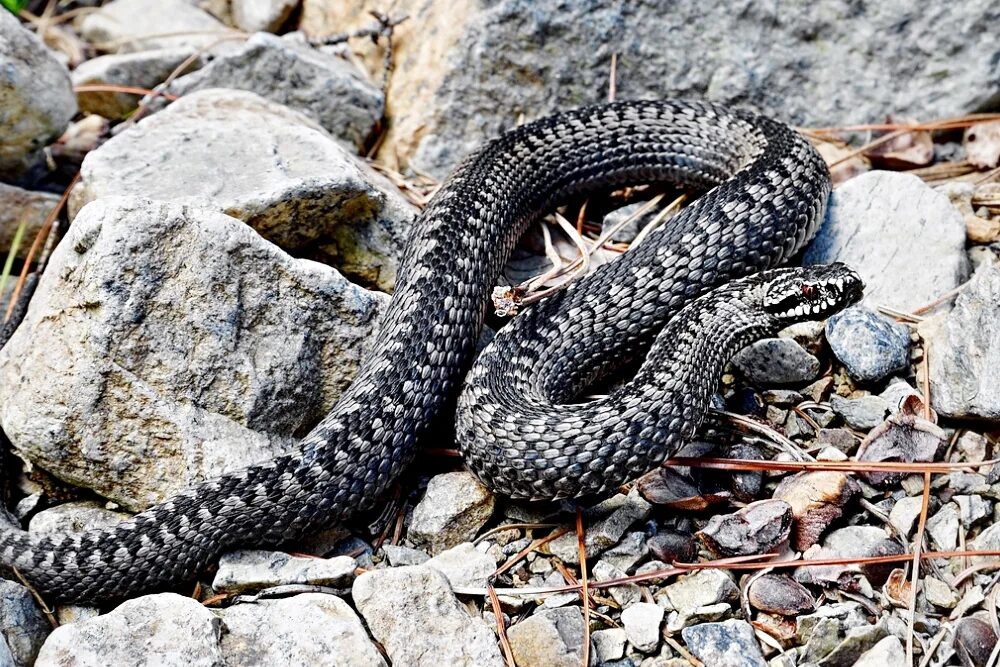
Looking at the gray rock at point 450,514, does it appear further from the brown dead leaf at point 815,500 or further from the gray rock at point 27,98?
the gray rock at point 27,98

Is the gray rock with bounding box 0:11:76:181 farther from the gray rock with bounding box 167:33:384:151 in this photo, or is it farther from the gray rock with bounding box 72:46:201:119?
the gray rock with bounding box 167:33:384:151

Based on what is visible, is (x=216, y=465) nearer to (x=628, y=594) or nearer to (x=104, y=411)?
(x=104, y=411)

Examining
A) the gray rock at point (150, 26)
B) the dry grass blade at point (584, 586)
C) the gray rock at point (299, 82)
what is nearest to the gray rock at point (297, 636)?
the dry grass blade at point (584, 586)

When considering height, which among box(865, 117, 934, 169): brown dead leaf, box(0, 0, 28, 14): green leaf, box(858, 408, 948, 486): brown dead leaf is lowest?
box(858, 408, 948, 486): brown dead leaf

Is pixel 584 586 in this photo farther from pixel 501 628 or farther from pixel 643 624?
pixel 501 628

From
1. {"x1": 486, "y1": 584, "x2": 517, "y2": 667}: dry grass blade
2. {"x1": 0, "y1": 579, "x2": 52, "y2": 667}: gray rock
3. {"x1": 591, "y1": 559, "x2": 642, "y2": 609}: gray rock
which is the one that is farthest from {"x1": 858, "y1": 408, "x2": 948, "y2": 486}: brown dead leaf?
{"x1": 0, "y1": 579, "x2": 52, "y2": 667}: gray rock
